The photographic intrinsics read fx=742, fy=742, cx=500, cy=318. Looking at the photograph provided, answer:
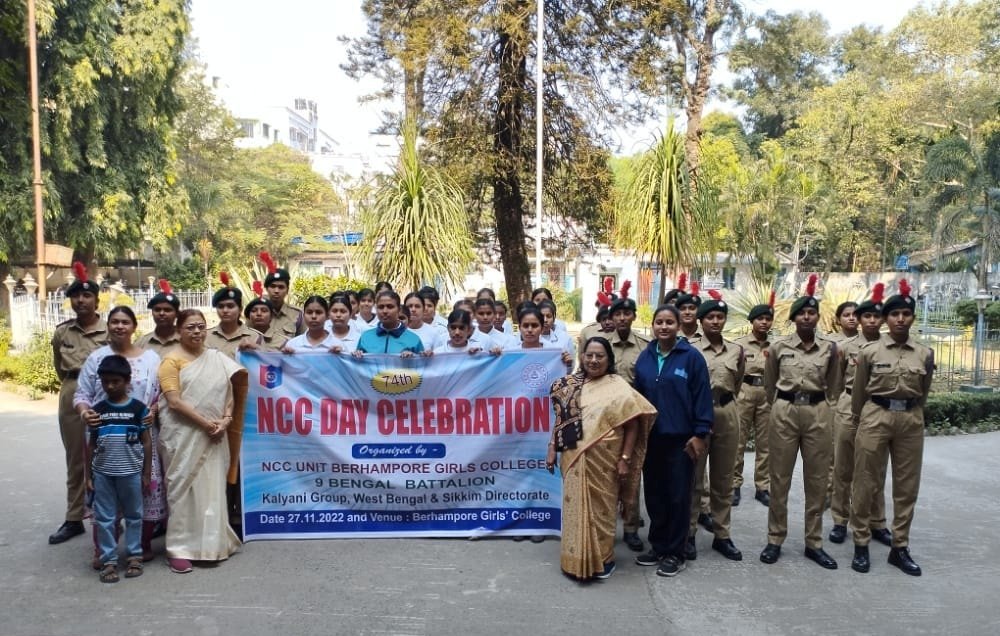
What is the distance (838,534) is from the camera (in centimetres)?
525

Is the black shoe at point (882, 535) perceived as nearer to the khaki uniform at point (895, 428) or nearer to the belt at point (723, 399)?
the khaki uniform at point (895, 428)

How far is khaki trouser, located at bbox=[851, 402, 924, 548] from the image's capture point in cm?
468

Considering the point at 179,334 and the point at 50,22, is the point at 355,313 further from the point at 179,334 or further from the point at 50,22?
the point at 50,22

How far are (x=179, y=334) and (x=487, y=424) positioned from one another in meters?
2.09

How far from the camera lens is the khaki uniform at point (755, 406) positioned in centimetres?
614

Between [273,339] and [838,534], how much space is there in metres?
4.42

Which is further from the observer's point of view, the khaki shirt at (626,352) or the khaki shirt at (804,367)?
the khaki shirt at (626,352)

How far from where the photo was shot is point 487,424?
17.0 ft

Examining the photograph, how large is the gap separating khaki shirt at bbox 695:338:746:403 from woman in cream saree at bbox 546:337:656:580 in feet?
2.67

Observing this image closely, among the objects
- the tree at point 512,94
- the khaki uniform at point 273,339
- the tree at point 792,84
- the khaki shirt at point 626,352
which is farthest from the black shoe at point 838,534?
the tree at point 792,84

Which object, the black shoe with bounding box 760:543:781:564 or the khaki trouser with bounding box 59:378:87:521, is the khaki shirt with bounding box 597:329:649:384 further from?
the khaki trouser with bounding box 59:378:87:521

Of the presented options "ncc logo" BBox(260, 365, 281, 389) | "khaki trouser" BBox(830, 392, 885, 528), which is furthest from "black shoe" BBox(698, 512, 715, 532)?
"ncc logo" BBox(260, 365, 281, 389)

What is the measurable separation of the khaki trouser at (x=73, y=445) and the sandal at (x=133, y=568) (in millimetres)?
947

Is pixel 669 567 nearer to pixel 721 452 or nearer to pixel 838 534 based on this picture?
pixel 721 452
